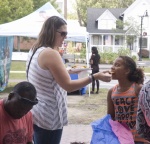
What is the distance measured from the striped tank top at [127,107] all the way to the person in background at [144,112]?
111cm

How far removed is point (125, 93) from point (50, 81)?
1053mm

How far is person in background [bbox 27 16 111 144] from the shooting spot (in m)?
3.36

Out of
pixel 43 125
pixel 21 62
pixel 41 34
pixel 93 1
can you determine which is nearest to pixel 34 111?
pixel 43 125

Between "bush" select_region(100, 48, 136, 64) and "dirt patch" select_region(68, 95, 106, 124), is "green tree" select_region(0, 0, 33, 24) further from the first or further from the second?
"dirt patch" select_region(68, 95, 106, 124)

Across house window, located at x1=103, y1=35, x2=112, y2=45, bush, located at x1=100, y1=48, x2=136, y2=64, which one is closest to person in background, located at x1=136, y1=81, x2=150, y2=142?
bush, located at x1=100, y1=48, x2=136, y2=64

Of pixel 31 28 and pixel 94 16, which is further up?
pixel 94 16

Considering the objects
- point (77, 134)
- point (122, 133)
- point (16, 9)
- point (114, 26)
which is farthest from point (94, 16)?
point (122, 133)

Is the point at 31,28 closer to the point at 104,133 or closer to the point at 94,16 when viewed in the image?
the point at 104,133

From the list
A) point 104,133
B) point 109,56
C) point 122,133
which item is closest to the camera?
point 122,133

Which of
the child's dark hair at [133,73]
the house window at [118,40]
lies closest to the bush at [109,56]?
the house window at [118,40]

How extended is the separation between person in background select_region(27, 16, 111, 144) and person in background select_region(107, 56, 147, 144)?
2.29ft

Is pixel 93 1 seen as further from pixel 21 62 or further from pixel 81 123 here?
pixel 81 123

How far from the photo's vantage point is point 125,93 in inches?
165

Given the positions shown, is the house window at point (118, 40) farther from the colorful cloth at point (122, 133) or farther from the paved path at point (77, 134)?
the colorful cloth at point (122, 133)
